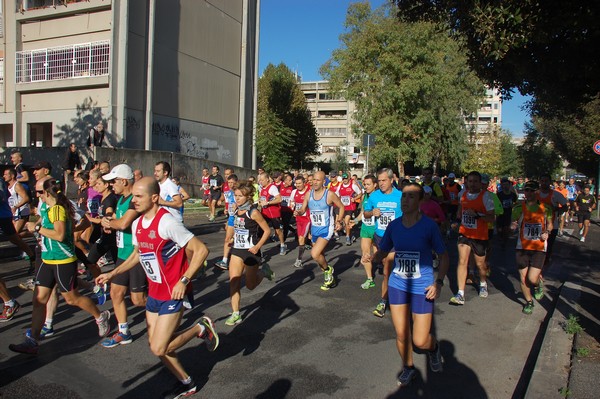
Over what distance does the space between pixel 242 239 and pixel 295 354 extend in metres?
1.70

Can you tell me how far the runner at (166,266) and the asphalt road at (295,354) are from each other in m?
0.48

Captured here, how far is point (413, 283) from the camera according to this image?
4391 millimetres

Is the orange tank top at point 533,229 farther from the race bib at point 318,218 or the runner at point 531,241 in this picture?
the race bib at point 318,218

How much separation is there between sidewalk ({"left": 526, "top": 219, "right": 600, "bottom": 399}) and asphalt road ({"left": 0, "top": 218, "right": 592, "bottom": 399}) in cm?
21

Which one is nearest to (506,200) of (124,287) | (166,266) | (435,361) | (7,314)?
(435,361)

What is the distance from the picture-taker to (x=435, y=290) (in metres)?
4.31

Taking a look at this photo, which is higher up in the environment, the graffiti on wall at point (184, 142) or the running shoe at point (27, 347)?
the graffiti on wall at point (184, 142)

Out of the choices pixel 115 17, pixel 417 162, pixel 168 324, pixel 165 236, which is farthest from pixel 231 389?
pixel 417 162

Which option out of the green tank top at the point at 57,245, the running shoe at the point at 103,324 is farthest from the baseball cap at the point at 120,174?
the running shoe at the point at 103,324

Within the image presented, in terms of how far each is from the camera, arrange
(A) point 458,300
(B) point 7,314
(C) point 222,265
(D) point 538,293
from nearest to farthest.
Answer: (B) point 7,314, (A) point 458,300, (D) point 538,293, (C) point 222,265

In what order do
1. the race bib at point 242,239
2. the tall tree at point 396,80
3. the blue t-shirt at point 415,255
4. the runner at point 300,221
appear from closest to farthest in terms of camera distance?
the blue t-shirt at point 415,255 → the race bib at point 242,239 → the runner at point 300,221 → the tall tree at point 396,80

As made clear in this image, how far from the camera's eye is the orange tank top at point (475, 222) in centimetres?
743

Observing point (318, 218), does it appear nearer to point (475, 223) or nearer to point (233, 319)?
point (475, 223)

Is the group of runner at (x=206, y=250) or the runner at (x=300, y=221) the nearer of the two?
the group of runner at (x=206, y=250)
